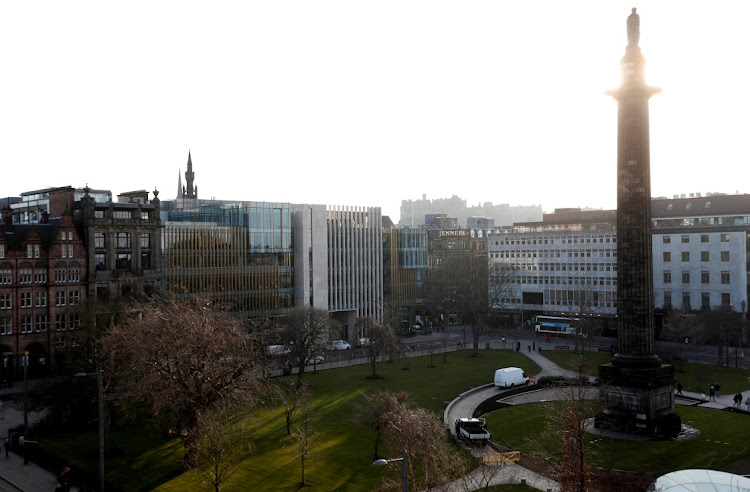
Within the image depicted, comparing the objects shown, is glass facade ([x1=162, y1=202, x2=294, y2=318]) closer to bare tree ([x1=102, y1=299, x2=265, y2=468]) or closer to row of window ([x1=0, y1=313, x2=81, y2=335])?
row of window ([x1=0, y1=313, x2=81, y2=335])

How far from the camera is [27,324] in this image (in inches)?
3135

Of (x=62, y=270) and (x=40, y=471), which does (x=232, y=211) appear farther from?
(x=40, y=471)

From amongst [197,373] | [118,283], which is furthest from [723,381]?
[118,283]

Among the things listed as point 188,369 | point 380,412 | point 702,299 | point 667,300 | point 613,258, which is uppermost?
point 613,258

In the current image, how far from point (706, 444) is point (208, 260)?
71992 millimetres

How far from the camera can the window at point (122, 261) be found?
8812 centimetres

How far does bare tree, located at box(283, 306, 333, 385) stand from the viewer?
72625mm

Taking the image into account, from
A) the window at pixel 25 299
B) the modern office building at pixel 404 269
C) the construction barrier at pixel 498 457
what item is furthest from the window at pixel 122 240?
the construction barrier at pixel 498 457

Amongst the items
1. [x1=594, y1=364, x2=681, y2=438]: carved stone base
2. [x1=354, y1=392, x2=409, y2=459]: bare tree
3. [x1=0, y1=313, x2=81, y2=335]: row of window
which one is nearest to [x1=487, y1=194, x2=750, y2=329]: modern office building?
[x1=594, y1=364, x2=681, y2=438]: carved stone base

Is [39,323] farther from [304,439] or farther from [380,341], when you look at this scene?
[304,439]

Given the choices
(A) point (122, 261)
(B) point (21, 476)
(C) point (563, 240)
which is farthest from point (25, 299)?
(C) point (563, 240)

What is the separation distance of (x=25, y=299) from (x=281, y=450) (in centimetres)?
4802

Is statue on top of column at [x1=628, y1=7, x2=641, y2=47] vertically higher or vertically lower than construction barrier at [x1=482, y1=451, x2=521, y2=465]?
higher

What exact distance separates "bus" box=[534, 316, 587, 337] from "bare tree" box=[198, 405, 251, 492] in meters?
83.6
